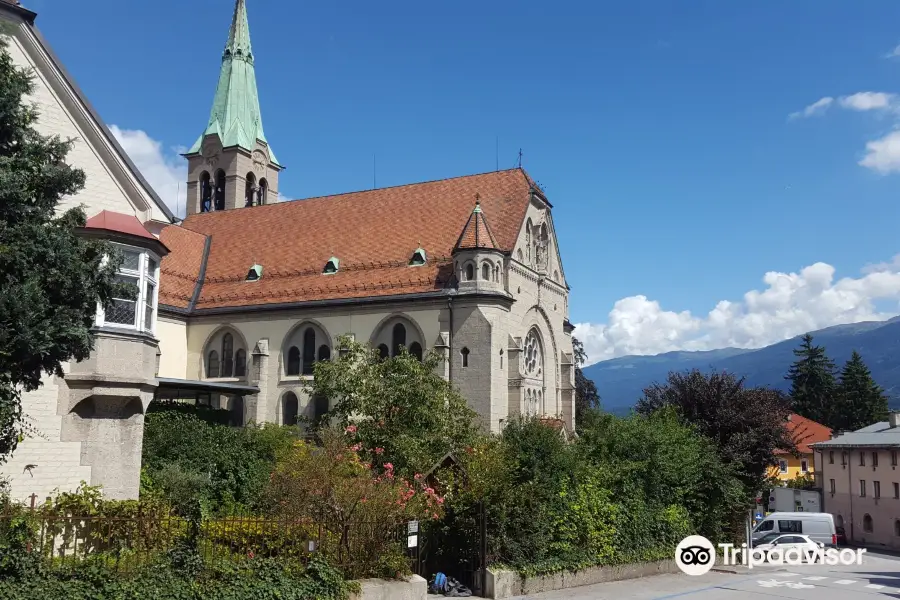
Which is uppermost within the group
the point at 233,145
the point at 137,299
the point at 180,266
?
the point at 233,145

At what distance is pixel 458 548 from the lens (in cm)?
1967

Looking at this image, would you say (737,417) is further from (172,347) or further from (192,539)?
(192,539)

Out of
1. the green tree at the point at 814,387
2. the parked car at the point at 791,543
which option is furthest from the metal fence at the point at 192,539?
the green tree at the point at 814,387

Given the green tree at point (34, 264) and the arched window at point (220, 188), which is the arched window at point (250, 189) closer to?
the arched window at point (220, 188)

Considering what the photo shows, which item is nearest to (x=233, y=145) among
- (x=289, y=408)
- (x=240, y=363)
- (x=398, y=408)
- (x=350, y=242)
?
(x=350, y=242)

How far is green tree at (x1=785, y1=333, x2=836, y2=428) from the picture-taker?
9069 cm

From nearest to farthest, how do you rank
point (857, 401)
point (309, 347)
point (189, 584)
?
point (189, 584) → point (309, 347) → point (857, 401)

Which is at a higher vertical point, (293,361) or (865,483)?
(293,361)

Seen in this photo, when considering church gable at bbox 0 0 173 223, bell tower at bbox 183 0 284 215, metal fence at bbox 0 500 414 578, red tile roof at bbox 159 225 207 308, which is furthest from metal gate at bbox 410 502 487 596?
bell tower at bbox 183 0 284 215

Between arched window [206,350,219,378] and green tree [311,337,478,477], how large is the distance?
14.0 m

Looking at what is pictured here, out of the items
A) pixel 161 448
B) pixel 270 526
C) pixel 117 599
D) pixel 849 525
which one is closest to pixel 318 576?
pixel 270 526

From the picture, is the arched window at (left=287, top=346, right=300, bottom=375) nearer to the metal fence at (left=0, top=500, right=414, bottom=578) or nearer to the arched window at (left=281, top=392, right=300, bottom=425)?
the arched window at (left=281, top=392, right=300, bottom=425)

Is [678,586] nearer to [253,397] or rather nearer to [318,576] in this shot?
[318,576]

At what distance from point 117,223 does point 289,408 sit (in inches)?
930
